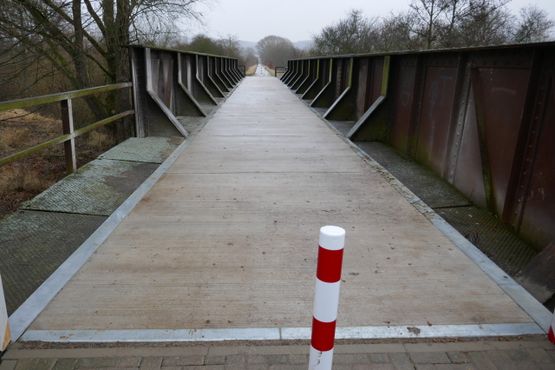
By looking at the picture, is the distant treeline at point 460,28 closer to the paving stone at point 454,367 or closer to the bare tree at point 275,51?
the paving stone at point 454,367

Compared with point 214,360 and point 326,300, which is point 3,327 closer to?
point 214,360

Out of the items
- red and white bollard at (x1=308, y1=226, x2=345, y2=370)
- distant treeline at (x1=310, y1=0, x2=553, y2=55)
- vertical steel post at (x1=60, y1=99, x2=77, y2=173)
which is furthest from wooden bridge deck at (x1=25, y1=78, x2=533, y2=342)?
distant treeline at (x1=310, y1=0, x2=553, y2=55)

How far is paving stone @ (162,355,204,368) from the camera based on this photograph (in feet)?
7.85

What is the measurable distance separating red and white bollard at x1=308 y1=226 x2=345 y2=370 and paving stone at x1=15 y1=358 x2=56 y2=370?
1.39 meters

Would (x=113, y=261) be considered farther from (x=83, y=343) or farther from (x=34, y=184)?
(x=34, y=184)

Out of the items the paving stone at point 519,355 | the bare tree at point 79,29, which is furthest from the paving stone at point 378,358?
the bare tree at point 79,29

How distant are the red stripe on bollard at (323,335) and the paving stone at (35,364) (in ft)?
4.64

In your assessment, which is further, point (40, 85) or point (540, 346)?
point (40, 85)

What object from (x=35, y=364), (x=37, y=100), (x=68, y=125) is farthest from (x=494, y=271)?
(x=68, y=125)

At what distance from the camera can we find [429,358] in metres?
2.47

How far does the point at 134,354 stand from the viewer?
246cm

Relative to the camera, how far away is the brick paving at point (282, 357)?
238cm

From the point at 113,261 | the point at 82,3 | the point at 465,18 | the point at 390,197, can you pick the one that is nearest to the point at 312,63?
the point at 82,3

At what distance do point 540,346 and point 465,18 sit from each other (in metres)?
26.5
